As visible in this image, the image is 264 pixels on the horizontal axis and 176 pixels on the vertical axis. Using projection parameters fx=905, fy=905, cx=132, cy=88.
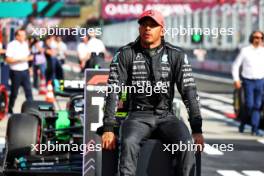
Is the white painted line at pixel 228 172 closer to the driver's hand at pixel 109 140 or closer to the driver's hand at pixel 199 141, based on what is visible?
the driver's hand at pixel 199 141

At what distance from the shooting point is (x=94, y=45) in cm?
1590

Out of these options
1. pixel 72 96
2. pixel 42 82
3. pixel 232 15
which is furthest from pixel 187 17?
pixel 72 96

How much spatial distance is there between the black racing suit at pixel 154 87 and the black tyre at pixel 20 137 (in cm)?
237

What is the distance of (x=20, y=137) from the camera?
958 cm

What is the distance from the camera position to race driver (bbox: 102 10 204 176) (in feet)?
23.5

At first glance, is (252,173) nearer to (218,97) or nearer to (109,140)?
(109,140)

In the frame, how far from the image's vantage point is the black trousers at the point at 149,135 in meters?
6.98

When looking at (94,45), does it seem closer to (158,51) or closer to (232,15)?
(158,51)

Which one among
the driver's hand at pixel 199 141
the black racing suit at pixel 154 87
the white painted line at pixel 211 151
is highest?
the black racing suit at pixel 154 87

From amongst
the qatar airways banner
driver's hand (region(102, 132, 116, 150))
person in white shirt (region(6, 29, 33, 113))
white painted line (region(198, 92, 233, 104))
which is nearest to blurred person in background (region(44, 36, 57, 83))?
white painted line (region(198, 92, 233, 104))

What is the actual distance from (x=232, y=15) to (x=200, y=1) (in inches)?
1117

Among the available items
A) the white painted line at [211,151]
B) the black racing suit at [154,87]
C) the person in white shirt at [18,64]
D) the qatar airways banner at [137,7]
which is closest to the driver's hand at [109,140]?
the black racing suit at [154,87]

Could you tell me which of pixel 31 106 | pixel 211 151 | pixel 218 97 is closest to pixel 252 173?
pixel 211 151

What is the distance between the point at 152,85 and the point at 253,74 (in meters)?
7.74
